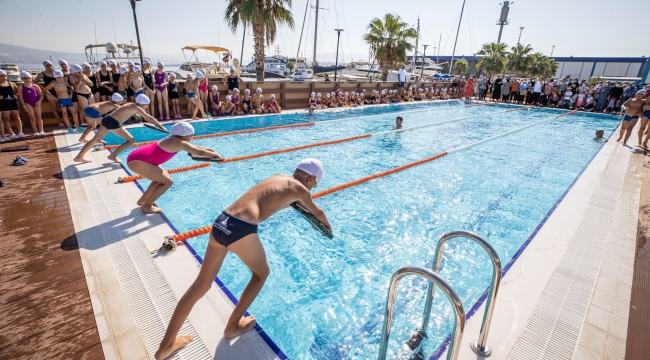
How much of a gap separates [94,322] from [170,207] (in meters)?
2.79

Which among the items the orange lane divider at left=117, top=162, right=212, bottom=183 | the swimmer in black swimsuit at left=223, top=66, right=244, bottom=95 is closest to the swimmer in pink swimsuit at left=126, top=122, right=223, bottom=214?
the orange lane divider at left=117, top=162, right=212, bottom=183

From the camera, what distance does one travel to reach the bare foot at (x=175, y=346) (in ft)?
6.88

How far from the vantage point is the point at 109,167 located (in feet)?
19.1

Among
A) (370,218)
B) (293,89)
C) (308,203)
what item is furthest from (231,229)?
(293,89)

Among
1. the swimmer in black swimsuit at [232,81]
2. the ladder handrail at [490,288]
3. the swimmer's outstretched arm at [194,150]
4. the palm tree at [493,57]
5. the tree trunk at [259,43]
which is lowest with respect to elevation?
the ladder handrail at [490,288]

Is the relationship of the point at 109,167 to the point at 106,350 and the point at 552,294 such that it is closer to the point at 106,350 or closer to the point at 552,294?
the point at 106,350

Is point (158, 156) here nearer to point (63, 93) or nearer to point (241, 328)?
point (241, 328)

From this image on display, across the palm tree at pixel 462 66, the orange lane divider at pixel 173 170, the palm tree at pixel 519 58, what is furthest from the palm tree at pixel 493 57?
the orange lane divider at pixel 173 170

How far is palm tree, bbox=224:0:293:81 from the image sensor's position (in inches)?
534

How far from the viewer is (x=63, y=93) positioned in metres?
7.79

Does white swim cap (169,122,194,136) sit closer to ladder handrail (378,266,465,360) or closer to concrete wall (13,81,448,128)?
ladder handrail (378,266,465,360)

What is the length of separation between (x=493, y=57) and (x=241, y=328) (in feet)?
125

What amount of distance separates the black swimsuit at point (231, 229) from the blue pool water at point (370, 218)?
1.35m

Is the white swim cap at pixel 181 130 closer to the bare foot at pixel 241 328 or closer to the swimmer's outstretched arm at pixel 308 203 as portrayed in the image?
the swimmer's outstretched arm at pixel 308 203
